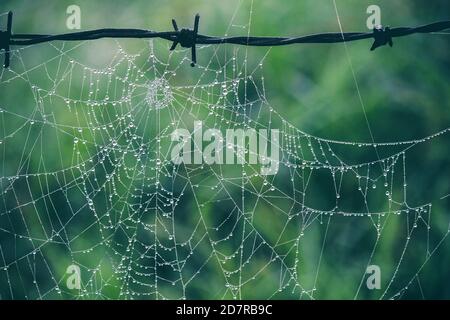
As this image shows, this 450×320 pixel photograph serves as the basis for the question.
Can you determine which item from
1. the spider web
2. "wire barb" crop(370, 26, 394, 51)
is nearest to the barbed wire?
"wire barb" crop(370, 26, 394, 51)

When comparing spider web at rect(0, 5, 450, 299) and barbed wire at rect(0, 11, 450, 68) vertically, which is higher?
barbed wire at rect(0, 11, 450, 68)

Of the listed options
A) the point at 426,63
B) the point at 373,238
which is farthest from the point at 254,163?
the point at 426,63

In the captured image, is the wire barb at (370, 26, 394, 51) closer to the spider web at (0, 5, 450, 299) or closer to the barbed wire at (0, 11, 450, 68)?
the barbed wire at (0, 11, 450, 68)

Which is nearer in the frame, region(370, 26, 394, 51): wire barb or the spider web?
region(370, 26, 394, 51): wire barb

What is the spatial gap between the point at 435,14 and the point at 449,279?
1.22m

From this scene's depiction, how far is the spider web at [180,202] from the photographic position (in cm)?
347

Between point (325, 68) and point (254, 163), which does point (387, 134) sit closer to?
point (325, 68)

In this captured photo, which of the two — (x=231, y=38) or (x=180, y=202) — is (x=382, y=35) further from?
(x=180, y=202)

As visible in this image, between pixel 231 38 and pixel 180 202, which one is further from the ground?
pixel 231 38

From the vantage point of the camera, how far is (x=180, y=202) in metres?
3.79

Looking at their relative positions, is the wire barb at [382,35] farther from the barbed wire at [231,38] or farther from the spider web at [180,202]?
the spider web at [180,202]

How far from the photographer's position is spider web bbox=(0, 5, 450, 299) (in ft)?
11.4

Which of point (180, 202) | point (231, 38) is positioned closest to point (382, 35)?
point (231, 38)

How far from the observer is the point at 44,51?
3.83m
